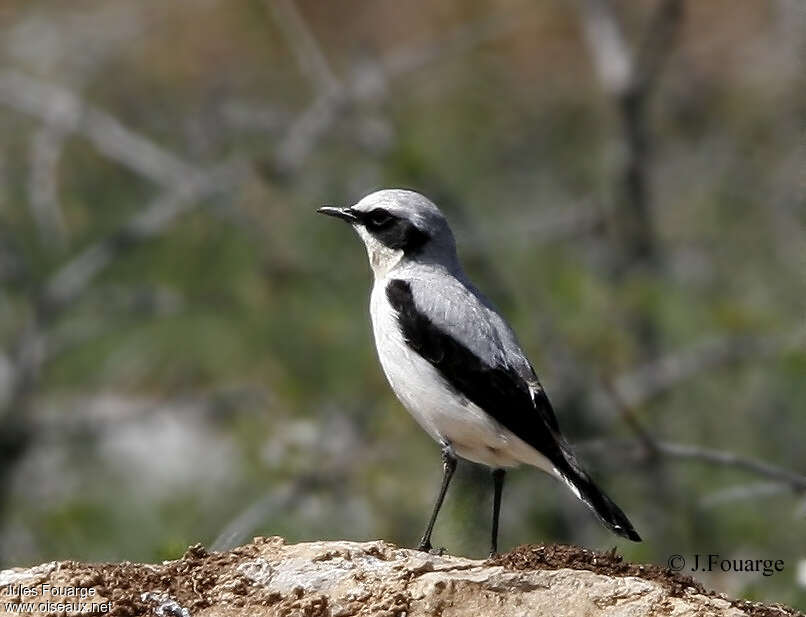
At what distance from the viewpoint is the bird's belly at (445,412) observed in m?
6.72

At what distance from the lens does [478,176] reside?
17594 mm

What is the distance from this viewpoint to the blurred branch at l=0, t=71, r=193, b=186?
15406 mm

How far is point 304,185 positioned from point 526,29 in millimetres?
10820

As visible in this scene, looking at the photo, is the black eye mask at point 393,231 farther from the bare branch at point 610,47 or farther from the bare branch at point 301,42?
the bare branch at point 610,47

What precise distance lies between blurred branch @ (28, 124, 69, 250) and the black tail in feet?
29.7

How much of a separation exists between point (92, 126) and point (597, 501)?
10.4m

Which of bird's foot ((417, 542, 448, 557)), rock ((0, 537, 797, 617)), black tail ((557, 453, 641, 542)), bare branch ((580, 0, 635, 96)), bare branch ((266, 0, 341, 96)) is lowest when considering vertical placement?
rock ((0, 537, 797, 617))

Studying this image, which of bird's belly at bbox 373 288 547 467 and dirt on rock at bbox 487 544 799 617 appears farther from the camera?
bird's belly at bbox 373 288 547 467

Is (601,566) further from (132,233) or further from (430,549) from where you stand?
(132,233)

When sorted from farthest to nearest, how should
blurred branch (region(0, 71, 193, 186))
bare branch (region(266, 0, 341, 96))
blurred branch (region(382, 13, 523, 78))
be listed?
1. blurred branch (region(0, 71, 193, 186))
2. blurred branch (region(382, 13, 523, 78))
3. bare branch (region(266, 0, 341, 96))

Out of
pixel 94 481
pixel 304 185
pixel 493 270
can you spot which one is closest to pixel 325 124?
pixel 304 185

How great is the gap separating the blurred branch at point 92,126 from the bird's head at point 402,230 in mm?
7908

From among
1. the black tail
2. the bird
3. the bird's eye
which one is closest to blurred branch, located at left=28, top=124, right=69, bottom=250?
the bird's eye

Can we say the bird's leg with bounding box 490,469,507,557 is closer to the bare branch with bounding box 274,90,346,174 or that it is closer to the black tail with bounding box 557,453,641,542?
the black tail with bounding box 557,453,641,542
